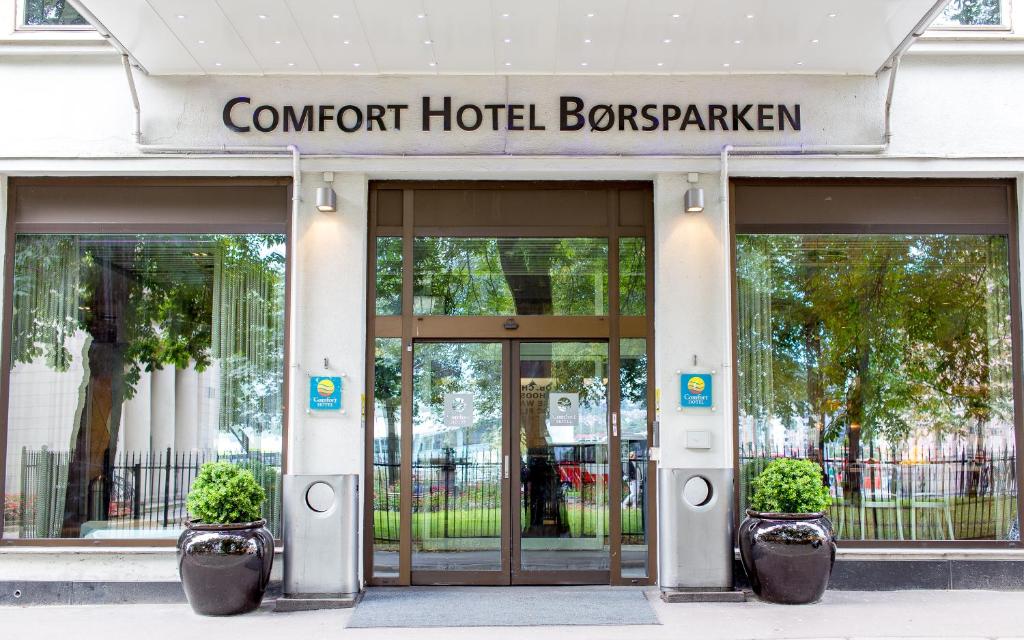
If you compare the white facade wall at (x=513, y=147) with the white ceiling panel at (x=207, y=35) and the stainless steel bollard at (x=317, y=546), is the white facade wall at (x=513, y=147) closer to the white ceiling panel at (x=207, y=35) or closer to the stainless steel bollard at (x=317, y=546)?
the white ceiling panel at (x=207, y=35)

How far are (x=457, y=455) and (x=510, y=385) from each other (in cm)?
77

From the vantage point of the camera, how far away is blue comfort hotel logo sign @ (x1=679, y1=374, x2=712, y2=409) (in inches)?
319

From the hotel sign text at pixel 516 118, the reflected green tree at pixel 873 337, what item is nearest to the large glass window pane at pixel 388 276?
the hotel sign text at pixel 516 118

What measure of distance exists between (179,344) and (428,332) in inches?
87.4

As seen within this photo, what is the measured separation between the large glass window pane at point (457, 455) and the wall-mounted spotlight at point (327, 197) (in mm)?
1423

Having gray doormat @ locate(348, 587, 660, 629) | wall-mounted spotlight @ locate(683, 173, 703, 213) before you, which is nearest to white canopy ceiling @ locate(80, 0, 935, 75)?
wall-mounted spotlight @ locate(683, 173, 703, 213)

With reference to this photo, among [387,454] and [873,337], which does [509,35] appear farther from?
[873,337]

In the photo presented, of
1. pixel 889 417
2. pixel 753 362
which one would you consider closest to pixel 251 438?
pixel 753 362

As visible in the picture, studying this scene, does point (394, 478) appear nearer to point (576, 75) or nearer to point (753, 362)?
point (753, 362)

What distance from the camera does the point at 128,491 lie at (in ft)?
27.4

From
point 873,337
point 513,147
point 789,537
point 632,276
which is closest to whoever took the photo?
point 789,537

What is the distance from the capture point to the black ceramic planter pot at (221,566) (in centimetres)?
721

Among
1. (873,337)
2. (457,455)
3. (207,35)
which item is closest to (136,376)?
(457,455)

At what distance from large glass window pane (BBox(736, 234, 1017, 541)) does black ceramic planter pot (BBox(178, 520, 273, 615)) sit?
412 centimetres
